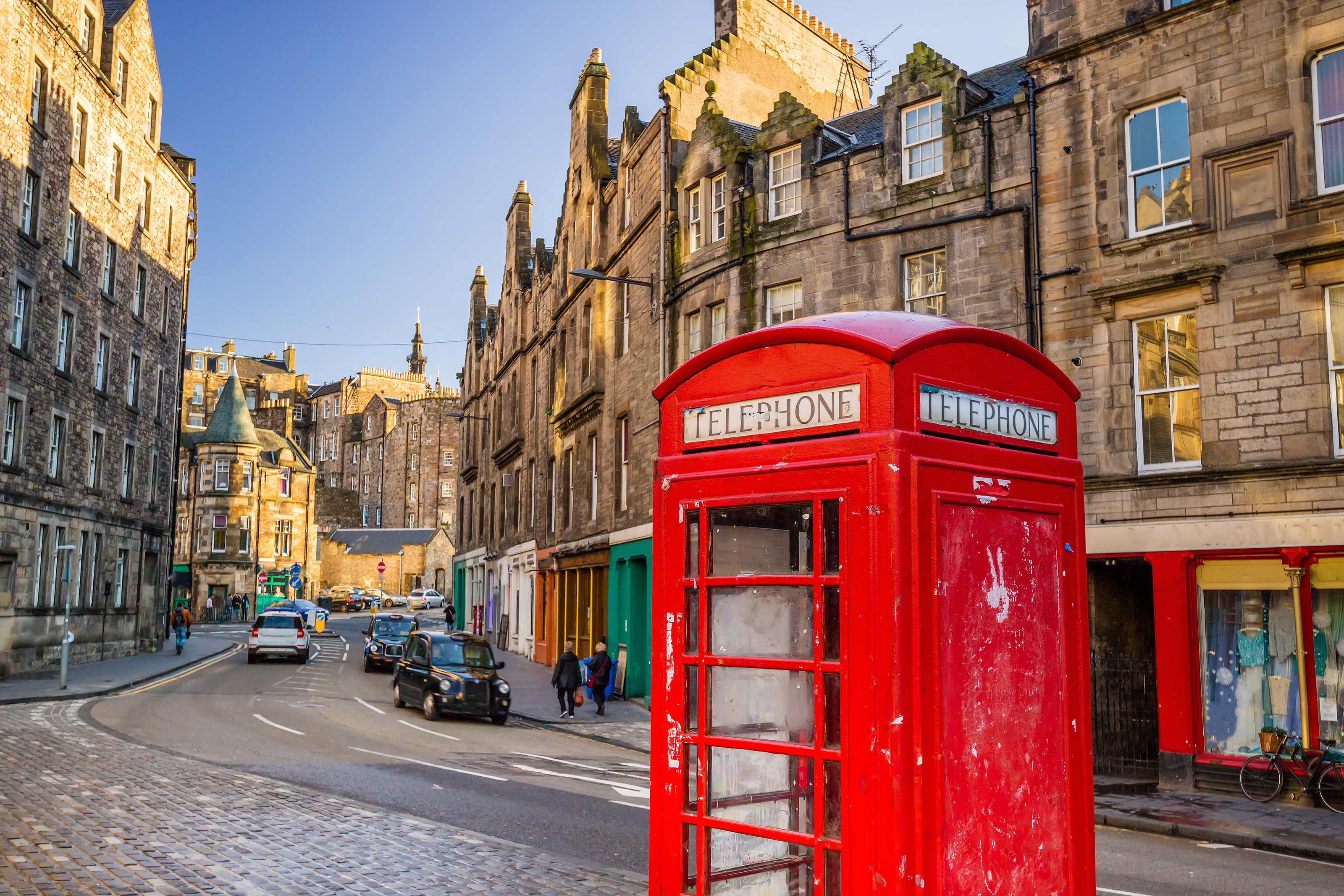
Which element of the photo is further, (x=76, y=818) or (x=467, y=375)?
(x=467, y=375)

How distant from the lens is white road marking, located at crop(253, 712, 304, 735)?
1750 cm

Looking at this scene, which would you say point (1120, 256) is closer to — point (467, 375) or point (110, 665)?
point (110, 665)

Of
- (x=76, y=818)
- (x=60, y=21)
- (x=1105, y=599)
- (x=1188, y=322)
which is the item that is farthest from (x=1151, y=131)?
(x=60, y=21)

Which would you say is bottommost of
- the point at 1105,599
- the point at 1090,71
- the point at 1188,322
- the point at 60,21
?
the point at 1105,599

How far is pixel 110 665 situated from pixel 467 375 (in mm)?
29239

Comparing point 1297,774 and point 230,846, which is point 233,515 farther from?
point 1297,774

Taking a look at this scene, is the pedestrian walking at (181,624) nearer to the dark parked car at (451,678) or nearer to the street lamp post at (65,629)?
the street lamp post at (65,629)

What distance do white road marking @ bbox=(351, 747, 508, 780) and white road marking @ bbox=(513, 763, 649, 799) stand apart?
30.8 inches

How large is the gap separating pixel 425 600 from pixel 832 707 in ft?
266

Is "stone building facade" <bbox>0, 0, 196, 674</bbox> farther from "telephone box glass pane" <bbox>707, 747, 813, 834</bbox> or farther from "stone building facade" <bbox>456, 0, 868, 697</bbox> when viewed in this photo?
"telephone box glass pane" <bbox>707, 747, 813, 834</bbox>

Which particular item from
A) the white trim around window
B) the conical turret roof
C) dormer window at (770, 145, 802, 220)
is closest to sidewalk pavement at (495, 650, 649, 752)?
dormer window at (770, 145, 802, 220)

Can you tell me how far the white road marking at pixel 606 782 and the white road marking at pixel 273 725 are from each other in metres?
4.59

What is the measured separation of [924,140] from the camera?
19359 millimetres

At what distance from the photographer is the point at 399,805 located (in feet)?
36.3
